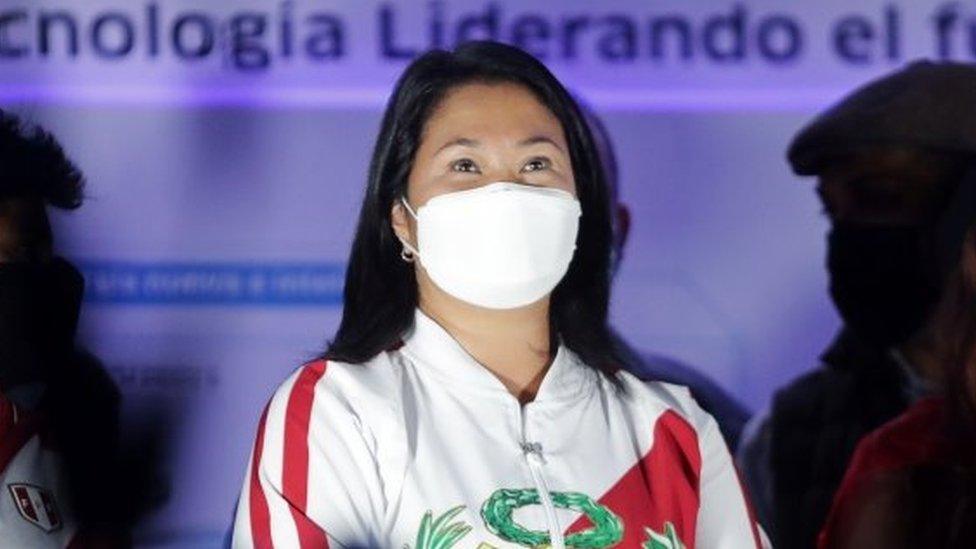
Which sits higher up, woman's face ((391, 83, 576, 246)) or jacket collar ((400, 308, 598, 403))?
woman's face ((391, 83, 576, 246))

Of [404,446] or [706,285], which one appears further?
[706,285]

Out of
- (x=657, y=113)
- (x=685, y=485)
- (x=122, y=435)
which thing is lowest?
(x=122, y=435)

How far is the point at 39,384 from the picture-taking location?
3494 mm

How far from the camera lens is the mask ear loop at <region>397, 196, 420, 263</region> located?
8.73 feet

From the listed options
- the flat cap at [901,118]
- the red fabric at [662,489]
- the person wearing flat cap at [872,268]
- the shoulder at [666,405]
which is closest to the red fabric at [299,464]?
the red fabric at [662,489]

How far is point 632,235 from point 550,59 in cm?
35

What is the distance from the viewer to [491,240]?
8.62ft

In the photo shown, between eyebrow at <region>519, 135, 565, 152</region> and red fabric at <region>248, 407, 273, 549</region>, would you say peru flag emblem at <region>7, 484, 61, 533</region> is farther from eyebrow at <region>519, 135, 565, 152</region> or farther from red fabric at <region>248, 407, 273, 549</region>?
eyebrow at <region>519, 135, 565, 152</region>

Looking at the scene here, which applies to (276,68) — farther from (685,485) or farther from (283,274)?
(685,485)

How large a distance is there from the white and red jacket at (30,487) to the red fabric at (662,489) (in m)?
0.99

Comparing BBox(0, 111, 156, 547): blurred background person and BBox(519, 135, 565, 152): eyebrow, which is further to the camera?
BBox(0, 111, 156, 547): blurred background person

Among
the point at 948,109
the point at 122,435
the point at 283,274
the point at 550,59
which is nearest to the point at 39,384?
the point at 122,435

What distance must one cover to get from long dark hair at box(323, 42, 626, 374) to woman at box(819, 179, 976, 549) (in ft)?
2.14

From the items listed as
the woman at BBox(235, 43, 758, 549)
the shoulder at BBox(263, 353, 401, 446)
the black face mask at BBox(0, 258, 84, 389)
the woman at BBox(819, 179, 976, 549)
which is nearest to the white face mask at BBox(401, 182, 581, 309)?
the woman at BBox(235, 43, 758, 549)
